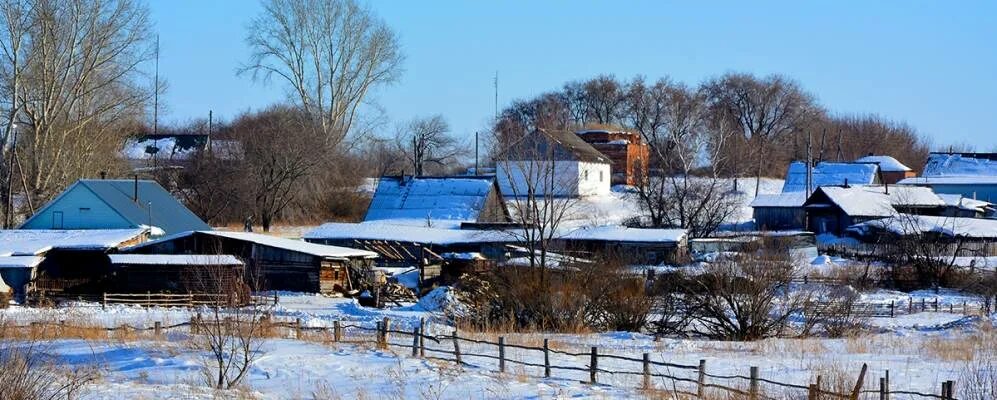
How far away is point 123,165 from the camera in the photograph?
63312 mm

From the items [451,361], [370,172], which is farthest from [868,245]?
[370,172]

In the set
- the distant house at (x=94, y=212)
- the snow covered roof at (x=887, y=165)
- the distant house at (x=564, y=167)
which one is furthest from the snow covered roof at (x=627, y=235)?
the snow covered roof at (x=887, y=165)

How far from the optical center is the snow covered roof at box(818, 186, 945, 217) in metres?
58.9

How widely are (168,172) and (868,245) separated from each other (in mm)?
39803

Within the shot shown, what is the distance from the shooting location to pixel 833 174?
7662cm

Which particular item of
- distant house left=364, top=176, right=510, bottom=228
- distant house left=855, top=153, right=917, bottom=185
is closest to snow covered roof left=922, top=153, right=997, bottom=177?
distant house left=855, top=153, right=917, bottom=185

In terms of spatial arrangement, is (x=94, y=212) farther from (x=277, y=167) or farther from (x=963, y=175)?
(x=963, y=175)

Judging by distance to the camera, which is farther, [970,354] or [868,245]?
[868,245]

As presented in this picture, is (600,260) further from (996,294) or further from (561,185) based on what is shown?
(561,185)

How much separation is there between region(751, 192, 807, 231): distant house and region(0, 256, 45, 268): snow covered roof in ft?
118

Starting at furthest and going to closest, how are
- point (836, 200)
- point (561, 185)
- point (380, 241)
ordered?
point (561, 185)
point (836, 200)
point (380, 241)

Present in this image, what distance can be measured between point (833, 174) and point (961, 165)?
1169 cm

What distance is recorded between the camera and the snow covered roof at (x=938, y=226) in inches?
1950

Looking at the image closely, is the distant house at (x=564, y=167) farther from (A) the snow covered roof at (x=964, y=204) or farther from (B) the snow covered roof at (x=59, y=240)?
(B) the snow covered roof at (x=59, y=240)
